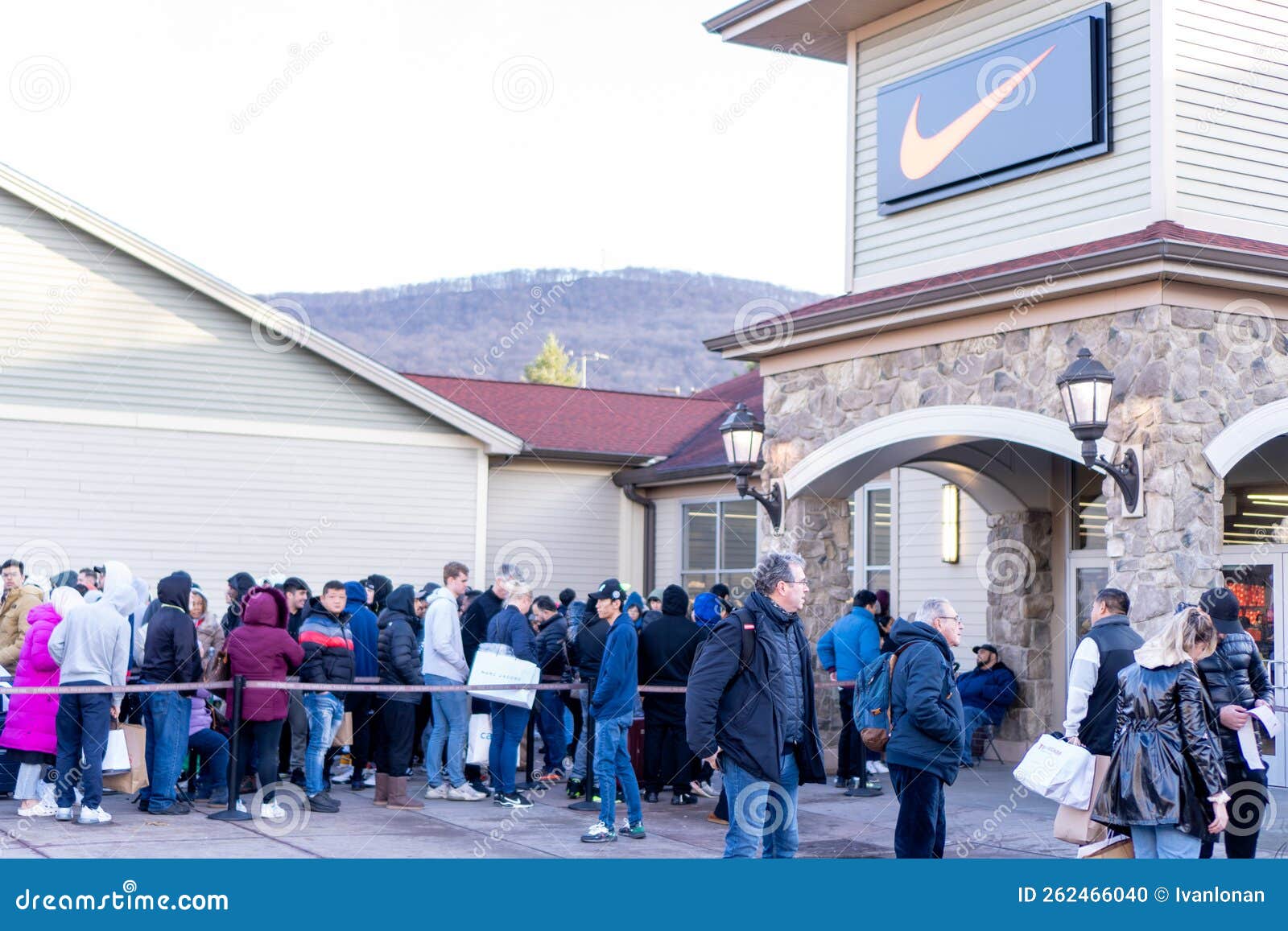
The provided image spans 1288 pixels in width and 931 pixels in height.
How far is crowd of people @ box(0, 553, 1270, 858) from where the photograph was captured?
7.31 meters

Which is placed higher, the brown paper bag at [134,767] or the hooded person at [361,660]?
the hooded person at [361,660]

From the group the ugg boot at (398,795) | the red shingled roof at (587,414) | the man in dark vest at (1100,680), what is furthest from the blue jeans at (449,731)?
the red shingled roof at (587,414)

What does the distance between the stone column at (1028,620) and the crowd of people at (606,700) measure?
18 cm

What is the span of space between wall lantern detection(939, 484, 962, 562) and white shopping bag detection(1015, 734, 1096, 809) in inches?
330

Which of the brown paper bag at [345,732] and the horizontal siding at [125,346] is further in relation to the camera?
the horizontal siding at [125,346]

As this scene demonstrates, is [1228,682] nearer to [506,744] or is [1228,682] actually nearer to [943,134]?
[506,744]

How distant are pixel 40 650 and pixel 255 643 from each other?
156 cm

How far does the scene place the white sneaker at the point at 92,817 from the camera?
34.2 ft

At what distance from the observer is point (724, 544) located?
2127 centimetres

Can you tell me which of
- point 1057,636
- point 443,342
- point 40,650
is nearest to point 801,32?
point 1057,636

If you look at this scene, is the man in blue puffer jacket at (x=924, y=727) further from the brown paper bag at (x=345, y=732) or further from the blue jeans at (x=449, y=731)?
the brown paper bag at (x=345, y=732)

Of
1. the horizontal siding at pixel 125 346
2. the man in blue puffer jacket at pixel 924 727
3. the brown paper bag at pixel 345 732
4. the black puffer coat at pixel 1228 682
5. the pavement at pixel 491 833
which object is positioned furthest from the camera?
the horizontal siding at pixel 125 346

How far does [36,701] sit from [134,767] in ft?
3.16

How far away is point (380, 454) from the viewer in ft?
64.8
